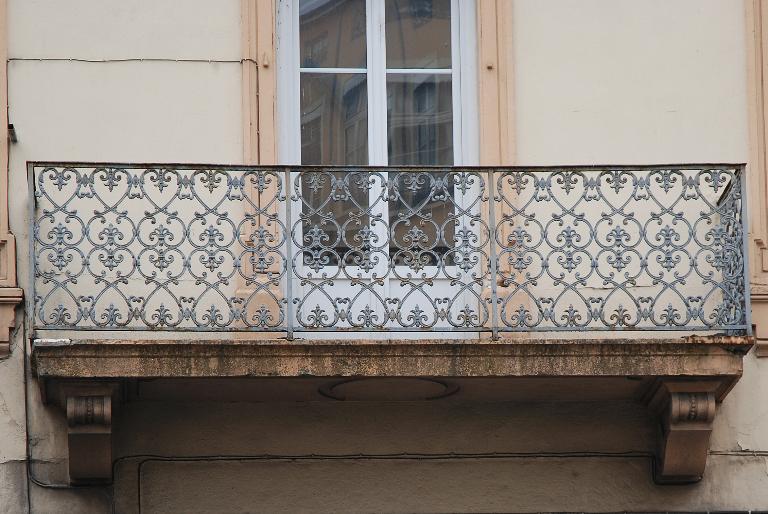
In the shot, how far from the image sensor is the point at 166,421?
432 inches

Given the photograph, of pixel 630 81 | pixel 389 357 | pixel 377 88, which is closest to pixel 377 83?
pixel 377 88

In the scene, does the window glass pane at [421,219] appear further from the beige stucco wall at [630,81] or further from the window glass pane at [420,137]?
the beige stucco wall at [630,81]

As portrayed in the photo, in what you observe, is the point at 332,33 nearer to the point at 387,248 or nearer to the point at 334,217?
the point at 334,217

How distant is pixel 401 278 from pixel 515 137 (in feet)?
4.78

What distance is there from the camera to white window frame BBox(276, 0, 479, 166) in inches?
458

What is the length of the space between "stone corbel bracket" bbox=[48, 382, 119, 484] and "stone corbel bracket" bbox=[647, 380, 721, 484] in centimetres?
316

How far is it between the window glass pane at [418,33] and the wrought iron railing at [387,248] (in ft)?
2.82

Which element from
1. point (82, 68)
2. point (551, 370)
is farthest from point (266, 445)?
point (82, 68)

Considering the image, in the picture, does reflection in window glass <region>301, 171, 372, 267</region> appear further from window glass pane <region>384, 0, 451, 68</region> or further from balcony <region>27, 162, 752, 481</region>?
window glass pane <region>384, 0, 451, 68</region>

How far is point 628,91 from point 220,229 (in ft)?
8.74

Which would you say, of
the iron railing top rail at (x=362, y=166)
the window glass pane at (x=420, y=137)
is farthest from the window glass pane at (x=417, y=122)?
the iron railing top rail at (x=362, y=166)

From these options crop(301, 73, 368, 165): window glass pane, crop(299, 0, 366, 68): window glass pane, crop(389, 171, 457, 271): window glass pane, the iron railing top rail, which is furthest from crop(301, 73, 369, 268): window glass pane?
the iron railing top rail

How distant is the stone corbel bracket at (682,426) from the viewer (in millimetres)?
10695

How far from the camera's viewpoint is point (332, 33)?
467 inches
